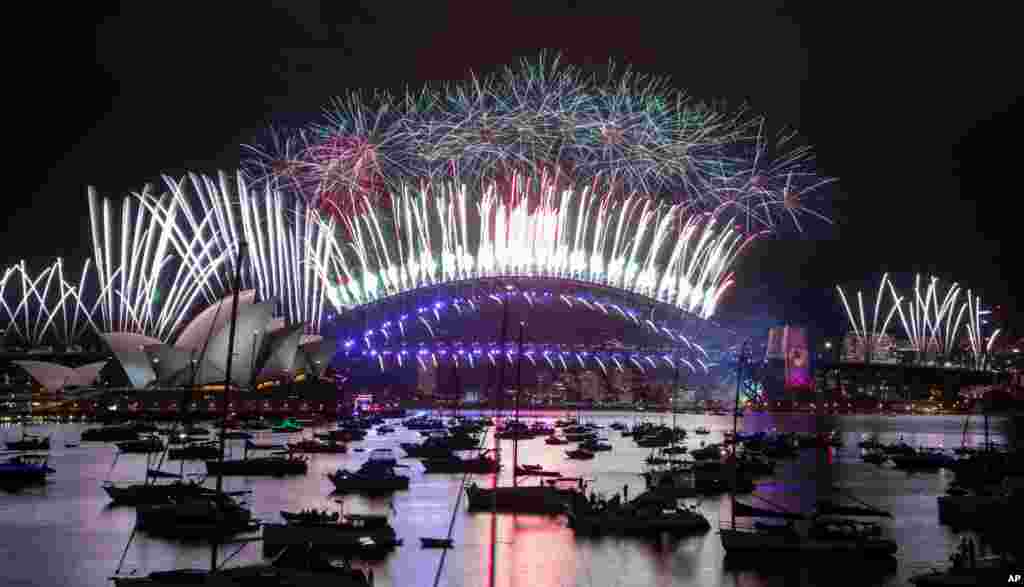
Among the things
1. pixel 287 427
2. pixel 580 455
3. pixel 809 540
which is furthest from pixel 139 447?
pixel 809 540

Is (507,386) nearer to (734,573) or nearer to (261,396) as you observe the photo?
(261,396)

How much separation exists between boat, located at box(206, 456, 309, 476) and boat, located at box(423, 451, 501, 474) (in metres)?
5.82

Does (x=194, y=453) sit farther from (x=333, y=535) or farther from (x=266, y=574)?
(x=266, y=574)

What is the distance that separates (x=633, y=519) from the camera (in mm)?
39125

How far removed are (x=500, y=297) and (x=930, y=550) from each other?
83.9 metres

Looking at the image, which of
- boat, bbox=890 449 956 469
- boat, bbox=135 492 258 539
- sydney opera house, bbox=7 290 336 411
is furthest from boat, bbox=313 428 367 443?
boat, bbox=135 492 258 539

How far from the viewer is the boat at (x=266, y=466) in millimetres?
55688

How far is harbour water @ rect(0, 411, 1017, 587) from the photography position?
32.9 m

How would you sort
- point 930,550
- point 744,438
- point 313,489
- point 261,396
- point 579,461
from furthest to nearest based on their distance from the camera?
point 261,396, point 744,438, point 579,461, point 313,489, point 930,550

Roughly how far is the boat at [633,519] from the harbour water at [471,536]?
0.71 meters

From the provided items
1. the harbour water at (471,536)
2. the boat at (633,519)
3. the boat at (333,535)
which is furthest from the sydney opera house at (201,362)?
the boat at (333,535)

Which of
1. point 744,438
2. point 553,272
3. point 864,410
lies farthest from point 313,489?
point 864,410

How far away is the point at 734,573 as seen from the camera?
3353 cm

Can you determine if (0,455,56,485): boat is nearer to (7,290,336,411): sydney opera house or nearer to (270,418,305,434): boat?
(270,418,305,434): boat
